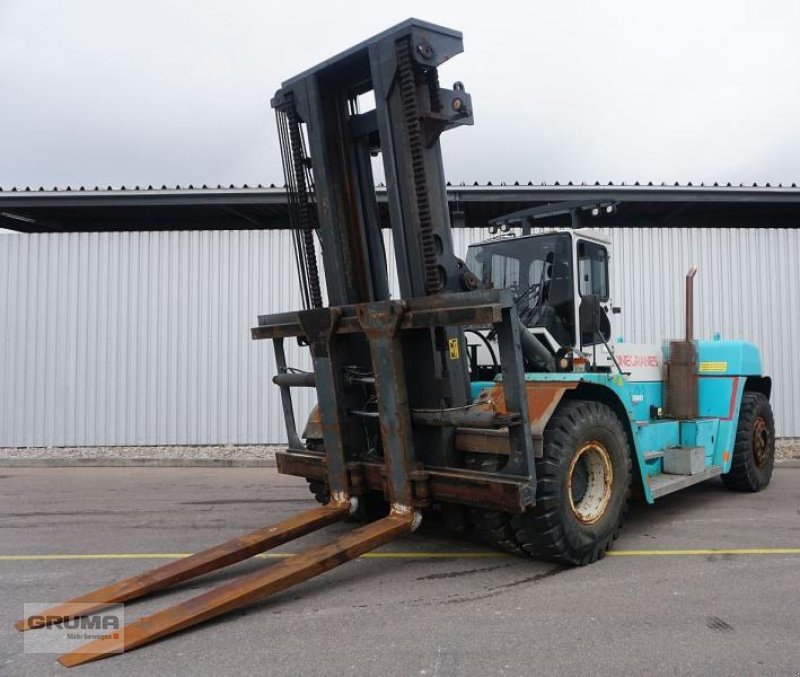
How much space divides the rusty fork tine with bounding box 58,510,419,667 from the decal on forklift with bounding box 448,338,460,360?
1.22 m

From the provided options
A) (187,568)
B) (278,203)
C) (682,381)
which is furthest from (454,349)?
(278,203)

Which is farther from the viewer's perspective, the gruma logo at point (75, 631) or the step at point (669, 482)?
the step at point (669, 482)

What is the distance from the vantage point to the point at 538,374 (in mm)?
5637

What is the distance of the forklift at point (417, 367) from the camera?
4.78 m

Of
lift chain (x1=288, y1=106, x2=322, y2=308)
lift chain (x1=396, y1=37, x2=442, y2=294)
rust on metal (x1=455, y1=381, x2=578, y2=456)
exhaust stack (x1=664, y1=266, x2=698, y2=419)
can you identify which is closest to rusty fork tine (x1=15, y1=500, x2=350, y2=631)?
rust on metal (x1=455, y1=381, x2=578, y2=456)

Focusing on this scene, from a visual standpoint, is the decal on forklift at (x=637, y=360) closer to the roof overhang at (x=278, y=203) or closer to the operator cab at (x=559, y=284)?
the operator cab at (x=559, y=284)

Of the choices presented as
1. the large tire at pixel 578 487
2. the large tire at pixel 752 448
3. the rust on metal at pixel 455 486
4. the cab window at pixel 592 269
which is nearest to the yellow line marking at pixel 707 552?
the large tire at pixel 578 487

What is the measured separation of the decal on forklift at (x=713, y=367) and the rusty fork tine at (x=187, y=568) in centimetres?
480

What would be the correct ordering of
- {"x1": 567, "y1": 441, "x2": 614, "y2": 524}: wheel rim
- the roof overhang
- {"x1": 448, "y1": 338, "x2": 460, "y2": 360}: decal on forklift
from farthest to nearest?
the roof overhang
{"x1": 567, "y1": 441, "x2": 614, "y2": 524}: wheel rim
{"x1": 448, "y1": 338, "x2": 460, "y2": 360}: decal on forklift

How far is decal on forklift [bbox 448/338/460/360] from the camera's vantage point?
5316 millimetres

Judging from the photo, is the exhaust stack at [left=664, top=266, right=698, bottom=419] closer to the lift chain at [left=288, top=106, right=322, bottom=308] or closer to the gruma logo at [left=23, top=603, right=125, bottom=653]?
the lift chain at [left=288, top=106, right=322, bottom=308]

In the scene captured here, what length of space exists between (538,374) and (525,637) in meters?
2.25

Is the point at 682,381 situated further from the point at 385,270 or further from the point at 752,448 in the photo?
the point at 385,270

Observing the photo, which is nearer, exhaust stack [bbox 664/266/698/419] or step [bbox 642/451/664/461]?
step [bbox 642/451/664/461]
